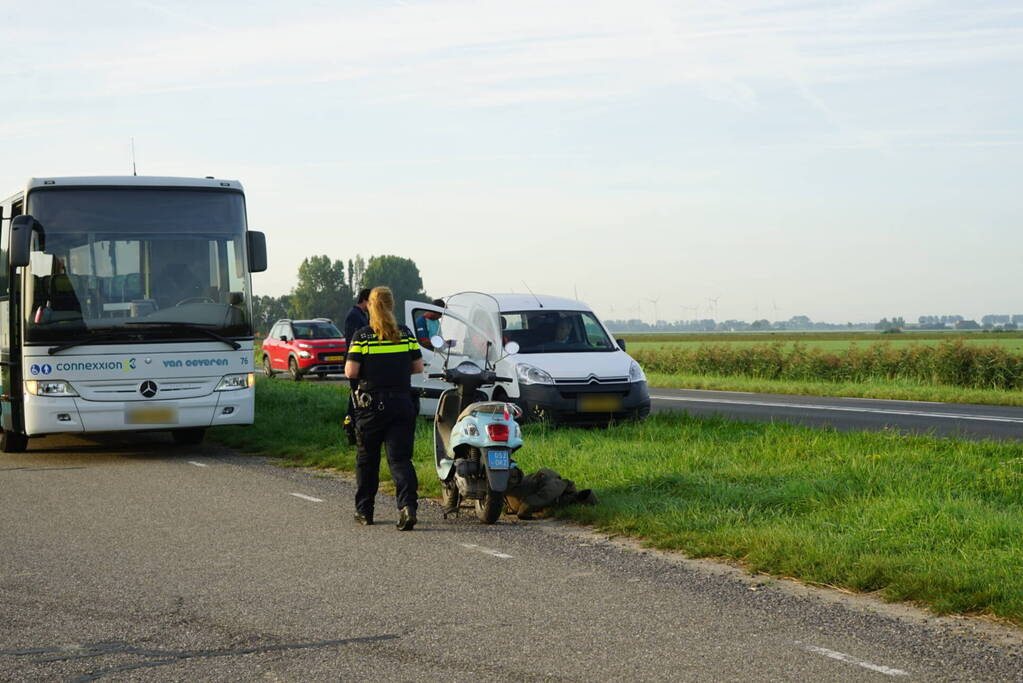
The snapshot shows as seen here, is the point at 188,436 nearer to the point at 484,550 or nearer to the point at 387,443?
the point at 387,443

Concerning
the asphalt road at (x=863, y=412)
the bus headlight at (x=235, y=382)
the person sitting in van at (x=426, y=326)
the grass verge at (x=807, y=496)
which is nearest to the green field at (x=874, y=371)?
the asphalt road at (x=863, y=412)

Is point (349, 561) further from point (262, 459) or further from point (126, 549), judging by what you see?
point (262, 459)

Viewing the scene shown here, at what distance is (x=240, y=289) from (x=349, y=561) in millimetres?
6869

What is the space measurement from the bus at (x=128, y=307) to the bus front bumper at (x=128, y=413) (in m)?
0.01

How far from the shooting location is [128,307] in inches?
520

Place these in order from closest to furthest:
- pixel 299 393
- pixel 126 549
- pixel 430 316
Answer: pixel 126 549, pixel 430 316, pixel 299 393

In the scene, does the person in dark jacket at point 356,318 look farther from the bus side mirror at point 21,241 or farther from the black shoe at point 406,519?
the black shoe at point 406,519

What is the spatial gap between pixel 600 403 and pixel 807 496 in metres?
5.61

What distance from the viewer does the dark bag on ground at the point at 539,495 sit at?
938 cm

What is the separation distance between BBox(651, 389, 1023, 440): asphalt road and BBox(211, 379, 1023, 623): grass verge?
9.13 ft

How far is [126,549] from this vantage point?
26.2 feet

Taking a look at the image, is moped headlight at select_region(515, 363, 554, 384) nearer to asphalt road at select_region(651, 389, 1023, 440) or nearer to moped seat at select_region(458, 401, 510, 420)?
asphalt road at select_region(651, 389, 1023, 440)

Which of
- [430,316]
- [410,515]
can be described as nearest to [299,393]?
[430,316]

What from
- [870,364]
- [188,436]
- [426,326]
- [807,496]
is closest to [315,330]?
[870,364]
